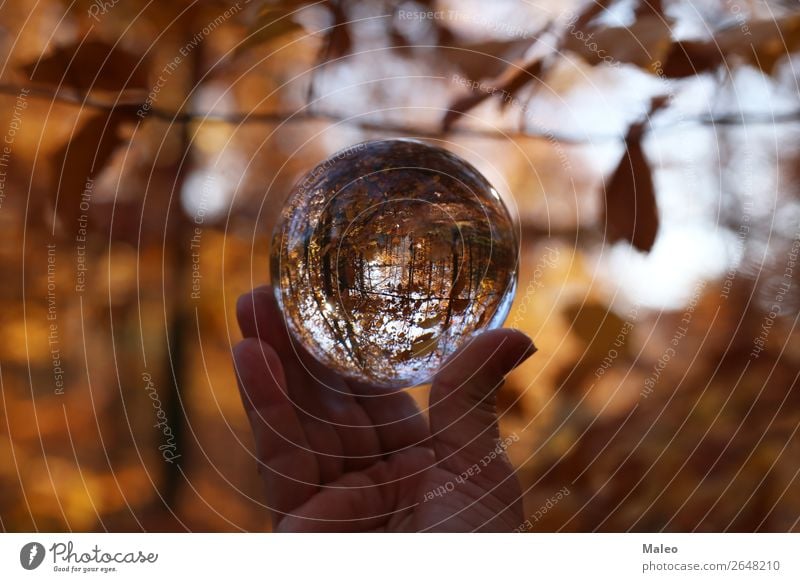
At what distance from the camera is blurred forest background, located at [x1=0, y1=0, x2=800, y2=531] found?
0.59 meters

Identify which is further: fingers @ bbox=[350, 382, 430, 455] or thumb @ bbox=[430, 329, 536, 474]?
fingers @ bbox=[350, 382, 430, 455]

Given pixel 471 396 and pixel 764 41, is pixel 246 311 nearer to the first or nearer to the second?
pixel 471 396

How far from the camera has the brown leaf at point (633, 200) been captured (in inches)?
23.0

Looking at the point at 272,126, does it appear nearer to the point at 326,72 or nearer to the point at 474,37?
the point at 326,72

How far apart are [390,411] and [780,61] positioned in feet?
1.59

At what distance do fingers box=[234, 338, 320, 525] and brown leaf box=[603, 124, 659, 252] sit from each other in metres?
0.33

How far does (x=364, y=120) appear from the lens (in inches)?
25.5

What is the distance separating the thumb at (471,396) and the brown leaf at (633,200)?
0.15m

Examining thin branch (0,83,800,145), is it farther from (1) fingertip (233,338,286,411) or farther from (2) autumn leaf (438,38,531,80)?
(1) fingertip (233,338,286,411)

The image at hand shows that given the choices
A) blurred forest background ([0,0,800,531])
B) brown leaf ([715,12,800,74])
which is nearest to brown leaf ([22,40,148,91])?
blurred forest background ([0,0,800,531])

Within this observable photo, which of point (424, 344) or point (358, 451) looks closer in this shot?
point (424, 344)

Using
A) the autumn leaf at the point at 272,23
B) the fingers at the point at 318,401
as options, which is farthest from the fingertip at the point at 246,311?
the autumn leaf at the point at 272,23

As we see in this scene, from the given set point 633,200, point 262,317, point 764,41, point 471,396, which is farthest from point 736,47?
point 262,317

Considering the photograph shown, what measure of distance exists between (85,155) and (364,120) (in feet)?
0.83
